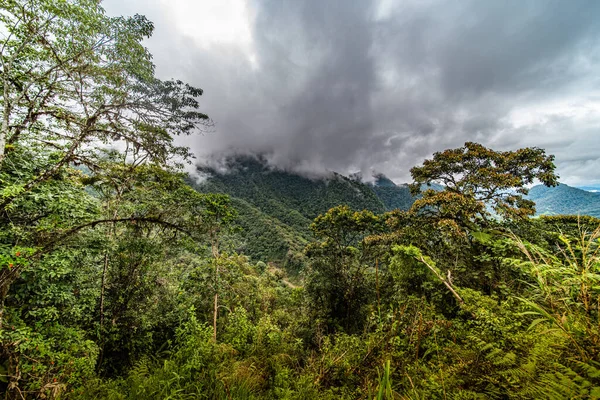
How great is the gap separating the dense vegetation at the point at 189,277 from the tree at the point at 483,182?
54 millimetres

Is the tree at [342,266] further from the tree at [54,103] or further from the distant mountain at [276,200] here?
the distant mountain at [276,200]

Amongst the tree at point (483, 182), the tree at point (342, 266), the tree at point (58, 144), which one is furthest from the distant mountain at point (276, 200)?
the tree at point (58, 144)

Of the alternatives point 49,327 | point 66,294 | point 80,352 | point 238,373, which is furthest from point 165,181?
point 238,373

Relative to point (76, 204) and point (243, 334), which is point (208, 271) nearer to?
point (243, 334)

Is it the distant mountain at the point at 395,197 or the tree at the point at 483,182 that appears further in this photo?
the distant mountain at the point at 395,197

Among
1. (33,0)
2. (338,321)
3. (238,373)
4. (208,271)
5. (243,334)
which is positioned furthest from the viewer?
(338,321)

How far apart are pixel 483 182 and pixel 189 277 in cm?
1186

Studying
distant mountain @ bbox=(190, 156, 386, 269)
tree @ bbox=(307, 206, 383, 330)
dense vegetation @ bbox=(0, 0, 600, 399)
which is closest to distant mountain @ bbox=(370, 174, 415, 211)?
distant mountain @ bbox=(190, 156, 386, 269)

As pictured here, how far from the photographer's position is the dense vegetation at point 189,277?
175 cm

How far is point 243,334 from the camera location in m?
5.90

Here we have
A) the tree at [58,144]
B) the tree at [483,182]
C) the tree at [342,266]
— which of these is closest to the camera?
the tree at [58,144]

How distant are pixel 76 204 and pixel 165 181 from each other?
236cm

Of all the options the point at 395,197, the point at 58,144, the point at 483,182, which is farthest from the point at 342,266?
the point at 395,197

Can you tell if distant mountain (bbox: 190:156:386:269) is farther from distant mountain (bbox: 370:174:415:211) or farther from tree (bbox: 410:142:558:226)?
tree (bbox: 410:142:558:226)
